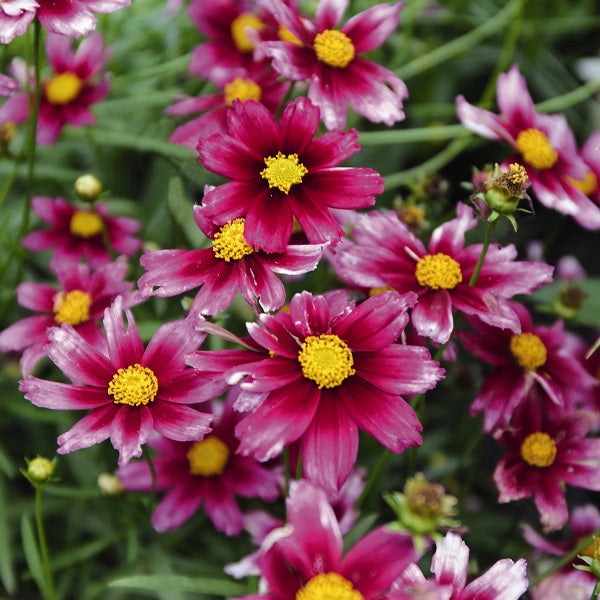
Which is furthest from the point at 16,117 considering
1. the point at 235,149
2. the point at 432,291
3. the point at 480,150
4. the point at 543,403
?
the point at 480,150

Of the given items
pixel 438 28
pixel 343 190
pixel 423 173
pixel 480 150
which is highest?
pixel 343 190

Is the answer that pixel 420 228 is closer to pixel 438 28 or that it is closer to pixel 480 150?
pixel 480 150

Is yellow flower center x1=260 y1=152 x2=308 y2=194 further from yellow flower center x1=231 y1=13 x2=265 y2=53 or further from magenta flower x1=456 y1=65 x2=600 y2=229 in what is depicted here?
yellow flower center x1=231 y1=13 x2=265 y2=53

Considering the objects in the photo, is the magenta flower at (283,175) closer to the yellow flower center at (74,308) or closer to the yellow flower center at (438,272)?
the yellow flower center at (438,272)

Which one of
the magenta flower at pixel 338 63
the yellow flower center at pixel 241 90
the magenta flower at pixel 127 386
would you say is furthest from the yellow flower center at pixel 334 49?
the magenta flower at pixel 127 386

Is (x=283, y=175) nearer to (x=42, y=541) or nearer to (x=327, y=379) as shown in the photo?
(x=327, y=379)

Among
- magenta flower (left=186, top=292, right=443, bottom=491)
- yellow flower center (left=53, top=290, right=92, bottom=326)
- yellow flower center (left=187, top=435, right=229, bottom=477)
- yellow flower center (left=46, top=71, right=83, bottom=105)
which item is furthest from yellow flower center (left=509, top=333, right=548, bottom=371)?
yellow flower center (left=46, top=71, right=83, bottom=105)
